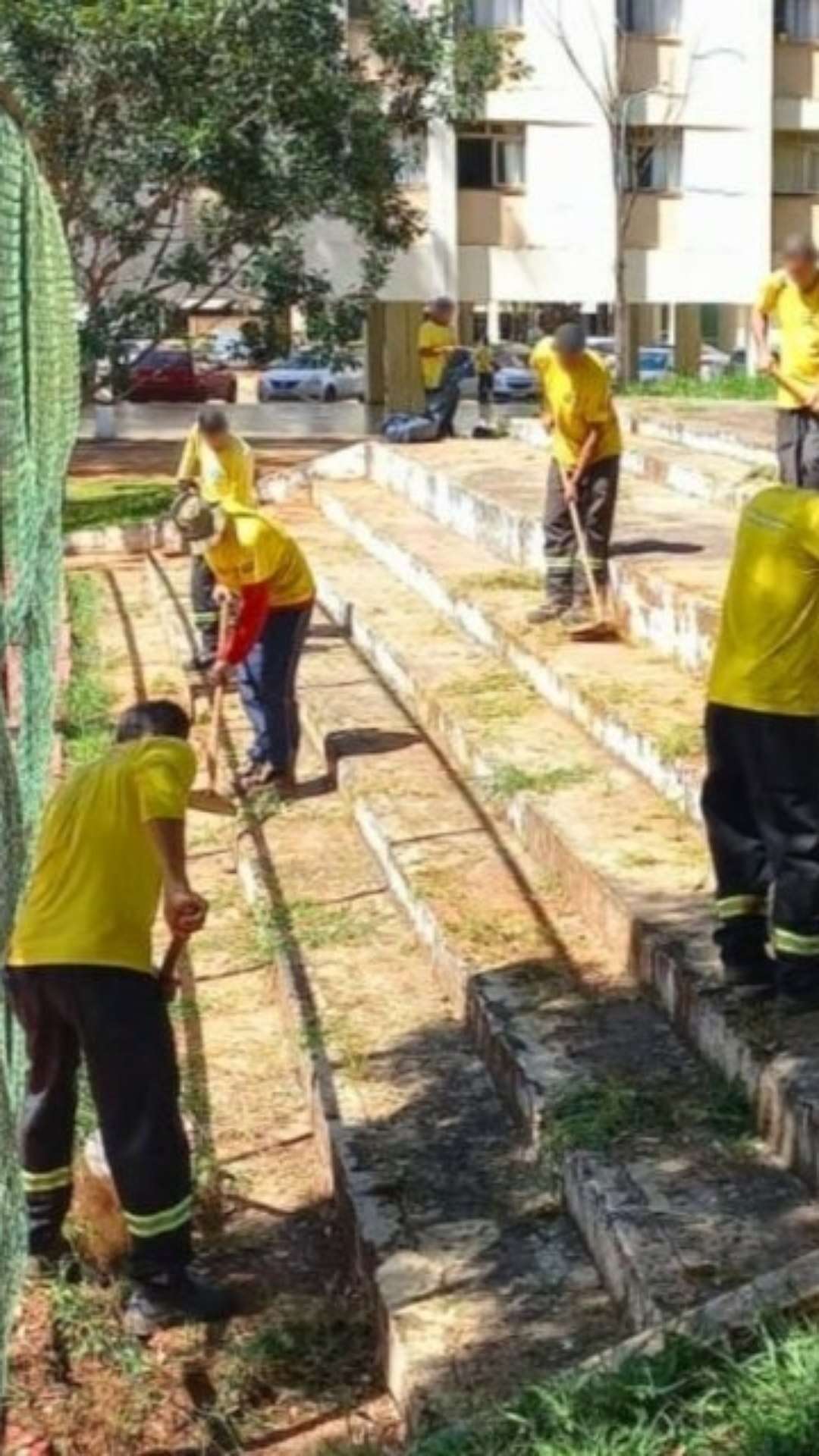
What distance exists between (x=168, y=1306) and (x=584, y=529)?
5240 mm

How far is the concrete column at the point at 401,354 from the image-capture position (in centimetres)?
3556

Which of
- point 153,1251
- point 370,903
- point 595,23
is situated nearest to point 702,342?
point 595,23

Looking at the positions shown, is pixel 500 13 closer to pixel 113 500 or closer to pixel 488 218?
pixel 488 218

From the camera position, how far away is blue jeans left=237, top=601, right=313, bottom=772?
812 centimetres

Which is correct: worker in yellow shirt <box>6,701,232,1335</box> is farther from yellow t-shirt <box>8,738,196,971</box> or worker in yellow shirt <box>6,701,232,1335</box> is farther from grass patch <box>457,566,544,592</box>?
grass patch <box>457,566,544,592</box>

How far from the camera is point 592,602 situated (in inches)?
366

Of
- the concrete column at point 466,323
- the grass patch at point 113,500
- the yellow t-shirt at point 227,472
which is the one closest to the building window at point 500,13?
the concrete column at point 466,323

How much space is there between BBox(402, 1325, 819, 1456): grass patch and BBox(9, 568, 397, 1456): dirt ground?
61 centimetres

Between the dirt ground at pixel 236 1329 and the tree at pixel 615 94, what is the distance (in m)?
29.6

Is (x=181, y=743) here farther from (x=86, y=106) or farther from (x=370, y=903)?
(x=86, y=106)

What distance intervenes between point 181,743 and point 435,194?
31.2 meters

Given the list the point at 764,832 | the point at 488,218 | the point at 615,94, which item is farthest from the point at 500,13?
the point at 764,832

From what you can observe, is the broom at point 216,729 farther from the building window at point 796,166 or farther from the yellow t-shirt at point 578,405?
the building window at point 796,166

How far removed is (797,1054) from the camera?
15.1ft
